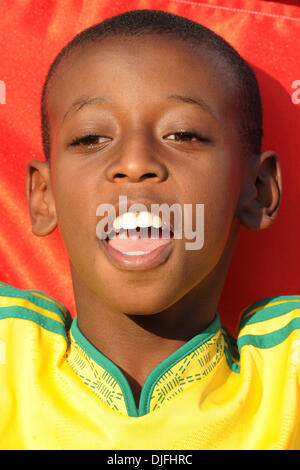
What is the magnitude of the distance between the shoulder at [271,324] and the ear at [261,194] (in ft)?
0.51

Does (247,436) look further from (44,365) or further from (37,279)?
(37,279)

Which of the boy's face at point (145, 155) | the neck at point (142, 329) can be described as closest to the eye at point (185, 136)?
the boy's face at point (145, 155)

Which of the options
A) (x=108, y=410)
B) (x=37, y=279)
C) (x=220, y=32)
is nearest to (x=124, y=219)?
(x=108, y=410)

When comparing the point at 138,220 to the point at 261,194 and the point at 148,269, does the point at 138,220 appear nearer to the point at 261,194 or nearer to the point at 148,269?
the point at 148,269

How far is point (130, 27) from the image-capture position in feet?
3.77

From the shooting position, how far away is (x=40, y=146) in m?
1.55

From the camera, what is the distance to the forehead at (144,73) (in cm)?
107

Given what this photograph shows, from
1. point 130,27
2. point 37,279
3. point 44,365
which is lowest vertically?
point 44,365

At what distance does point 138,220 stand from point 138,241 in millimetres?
38

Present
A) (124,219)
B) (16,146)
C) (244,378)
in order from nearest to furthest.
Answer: (124,219) < (244,378) < (16,146)

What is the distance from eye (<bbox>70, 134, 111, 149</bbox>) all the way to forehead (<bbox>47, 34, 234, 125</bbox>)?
0.06 m

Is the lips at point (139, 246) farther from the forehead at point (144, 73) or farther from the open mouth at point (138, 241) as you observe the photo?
the forehead at point (144, 73)

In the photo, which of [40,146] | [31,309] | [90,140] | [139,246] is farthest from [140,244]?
[40,146]

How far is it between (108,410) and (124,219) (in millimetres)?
327
